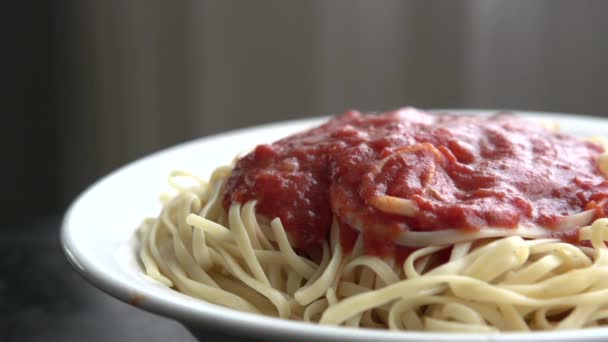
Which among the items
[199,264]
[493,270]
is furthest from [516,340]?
[199,264]

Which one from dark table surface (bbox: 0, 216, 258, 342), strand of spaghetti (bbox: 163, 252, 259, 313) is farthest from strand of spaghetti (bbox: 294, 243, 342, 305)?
dark table surface (bbox: 0, 216, 258, 342)

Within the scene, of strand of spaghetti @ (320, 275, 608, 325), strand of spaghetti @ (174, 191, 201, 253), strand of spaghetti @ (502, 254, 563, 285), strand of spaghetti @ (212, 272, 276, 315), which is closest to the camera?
strand of spaghetti @ (320, 275, 608, 325)

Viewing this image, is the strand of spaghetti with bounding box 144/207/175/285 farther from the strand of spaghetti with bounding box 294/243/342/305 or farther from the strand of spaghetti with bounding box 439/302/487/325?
the strand of spaghetti with bounding box 439/302/487/325

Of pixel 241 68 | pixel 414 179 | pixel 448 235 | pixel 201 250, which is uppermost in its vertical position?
pixel 414 179

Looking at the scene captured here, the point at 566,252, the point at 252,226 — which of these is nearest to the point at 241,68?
the point at 252,226

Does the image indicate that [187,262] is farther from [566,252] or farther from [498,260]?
[566,252]

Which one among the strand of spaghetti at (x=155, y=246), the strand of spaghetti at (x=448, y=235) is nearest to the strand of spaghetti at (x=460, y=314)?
the strand of spaghetti at (x=448, y=235)

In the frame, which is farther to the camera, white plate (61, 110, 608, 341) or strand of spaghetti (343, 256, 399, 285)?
strand of spaghetti (343, 256, 399, 285)
